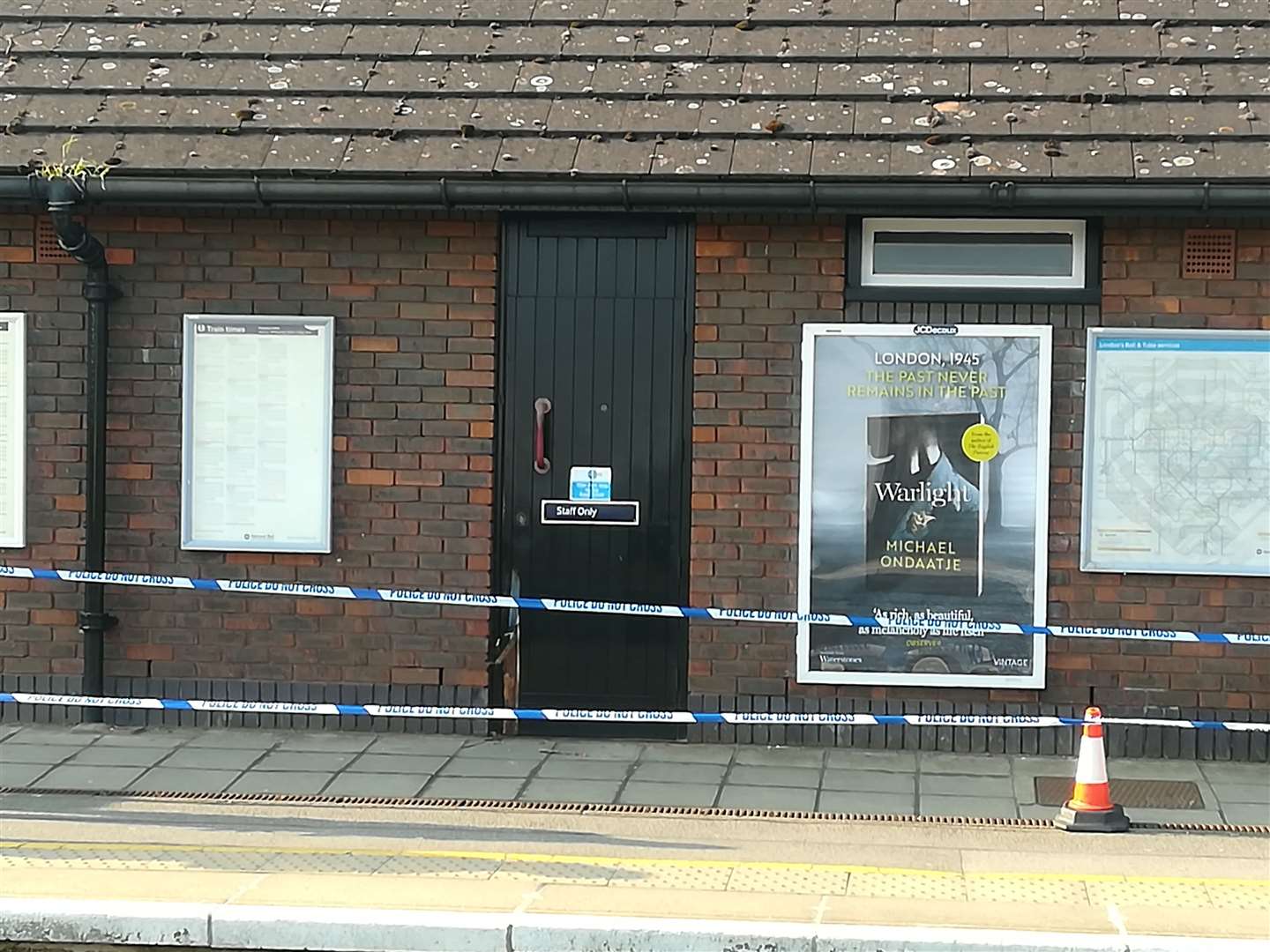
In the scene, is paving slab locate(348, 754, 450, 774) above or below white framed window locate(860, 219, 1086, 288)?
below

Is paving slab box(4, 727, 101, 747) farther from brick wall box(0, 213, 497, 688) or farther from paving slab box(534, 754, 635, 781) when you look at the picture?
paving slab box(534, 754, 635, 781)

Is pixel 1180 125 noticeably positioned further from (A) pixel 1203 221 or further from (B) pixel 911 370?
(B) pixel 911 370

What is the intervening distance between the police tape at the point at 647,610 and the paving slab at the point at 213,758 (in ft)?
2.66

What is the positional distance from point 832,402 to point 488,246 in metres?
1.95

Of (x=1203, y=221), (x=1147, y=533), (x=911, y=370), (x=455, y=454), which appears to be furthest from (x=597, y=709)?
(x=1203, y=221)

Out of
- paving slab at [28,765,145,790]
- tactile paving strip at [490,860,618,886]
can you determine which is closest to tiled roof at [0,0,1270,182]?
paving slab at [28,765,145,790]

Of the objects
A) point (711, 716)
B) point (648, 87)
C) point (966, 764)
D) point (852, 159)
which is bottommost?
point (966, 764)

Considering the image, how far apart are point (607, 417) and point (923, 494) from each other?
1667 mm

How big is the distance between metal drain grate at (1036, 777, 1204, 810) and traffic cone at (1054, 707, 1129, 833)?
1.54 feet

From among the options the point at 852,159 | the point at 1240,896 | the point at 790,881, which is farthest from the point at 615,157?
the point at 1240,896

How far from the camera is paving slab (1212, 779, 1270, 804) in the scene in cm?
772

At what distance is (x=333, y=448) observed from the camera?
896cm

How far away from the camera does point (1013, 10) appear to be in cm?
912

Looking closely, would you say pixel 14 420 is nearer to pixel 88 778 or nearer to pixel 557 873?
pixel 88 778
